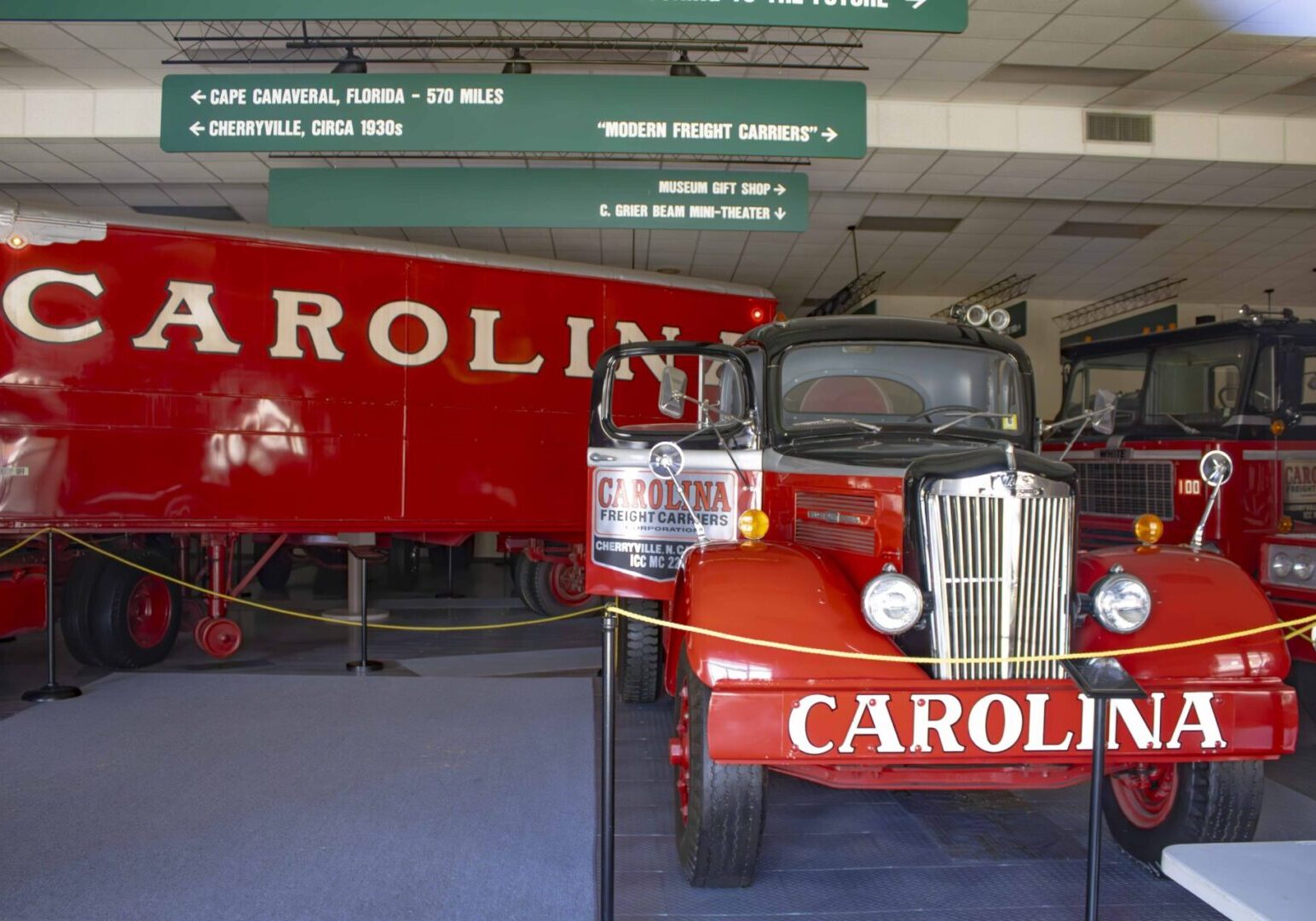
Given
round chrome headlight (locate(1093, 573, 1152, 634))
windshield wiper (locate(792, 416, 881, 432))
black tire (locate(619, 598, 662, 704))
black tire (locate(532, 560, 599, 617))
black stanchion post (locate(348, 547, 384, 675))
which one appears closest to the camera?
round chrome headlight (locate(1093, 573, 1152, 634))

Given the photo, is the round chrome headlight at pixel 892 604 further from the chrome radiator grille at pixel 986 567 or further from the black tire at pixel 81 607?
the black tire at pixel 81 607

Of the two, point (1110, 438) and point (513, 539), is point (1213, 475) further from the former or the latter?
point (513, 539)

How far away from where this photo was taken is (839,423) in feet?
13.6

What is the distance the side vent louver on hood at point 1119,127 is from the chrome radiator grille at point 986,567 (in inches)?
272

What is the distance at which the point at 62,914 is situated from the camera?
311 cm

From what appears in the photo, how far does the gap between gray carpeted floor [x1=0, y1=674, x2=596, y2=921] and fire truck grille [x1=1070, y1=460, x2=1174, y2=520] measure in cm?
366

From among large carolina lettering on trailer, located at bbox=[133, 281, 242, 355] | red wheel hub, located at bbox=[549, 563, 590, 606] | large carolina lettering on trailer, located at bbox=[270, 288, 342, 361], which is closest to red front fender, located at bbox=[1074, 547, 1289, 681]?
large carolina lettering on trailer, located at bbox=[270, 288, 342, 361]

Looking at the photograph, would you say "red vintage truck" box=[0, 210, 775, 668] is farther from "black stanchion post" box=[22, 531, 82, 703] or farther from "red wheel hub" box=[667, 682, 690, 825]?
"red wheel hub" box=[667, 682, 690, 825]

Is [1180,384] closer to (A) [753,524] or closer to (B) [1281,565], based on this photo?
(B) [1281,565]

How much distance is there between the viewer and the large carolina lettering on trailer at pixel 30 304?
6.18 metres

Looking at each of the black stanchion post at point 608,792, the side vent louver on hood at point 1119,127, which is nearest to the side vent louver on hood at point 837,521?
the black stanchion post at point 608,792

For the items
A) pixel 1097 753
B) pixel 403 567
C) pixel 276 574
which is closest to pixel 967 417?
pixel 1097 753

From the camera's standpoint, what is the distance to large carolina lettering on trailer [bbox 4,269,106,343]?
618cm

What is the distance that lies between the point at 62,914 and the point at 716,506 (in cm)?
273
